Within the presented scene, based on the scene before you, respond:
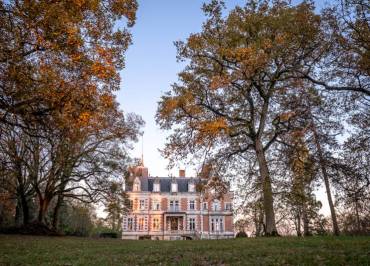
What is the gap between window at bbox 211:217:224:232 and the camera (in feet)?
194

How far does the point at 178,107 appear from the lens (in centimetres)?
1872

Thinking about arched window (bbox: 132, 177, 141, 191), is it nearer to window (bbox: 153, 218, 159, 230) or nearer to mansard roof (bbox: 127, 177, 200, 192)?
mansard roof (bbox: 127, 177, 200, 192)

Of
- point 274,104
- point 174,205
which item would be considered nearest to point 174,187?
point 174,205

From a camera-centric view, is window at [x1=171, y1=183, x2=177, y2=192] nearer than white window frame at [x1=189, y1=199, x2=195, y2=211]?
No

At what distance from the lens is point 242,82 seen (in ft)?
63.0

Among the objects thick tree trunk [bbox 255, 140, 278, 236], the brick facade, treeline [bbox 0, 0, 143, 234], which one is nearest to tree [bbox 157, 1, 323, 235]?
thick tree trunk [bbox 255, 140, 278, 236]

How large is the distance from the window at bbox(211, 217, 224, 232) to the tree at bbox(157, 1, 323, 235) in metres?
41.4

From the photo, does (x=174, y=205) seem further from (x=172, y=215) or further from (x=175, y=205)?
(x=172, y=215)

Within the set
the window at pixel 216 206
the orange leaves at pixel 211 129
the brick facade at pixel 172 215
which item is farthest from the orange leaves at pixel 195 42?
the window at pixel 216 206

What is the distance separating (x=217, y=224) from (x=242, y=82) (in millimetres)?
45294

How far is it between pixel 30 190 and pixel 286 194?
22460mm

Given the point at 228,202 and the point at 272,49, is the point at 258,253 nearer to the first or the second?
the point at 272,49

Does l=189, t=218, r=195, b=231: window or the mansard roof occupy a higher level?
the mansard roof

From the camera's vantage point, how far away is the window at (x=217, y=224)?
59188 mm
